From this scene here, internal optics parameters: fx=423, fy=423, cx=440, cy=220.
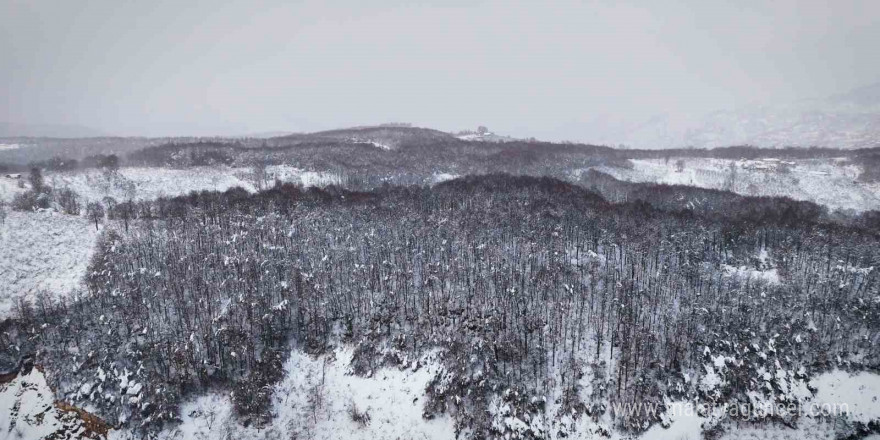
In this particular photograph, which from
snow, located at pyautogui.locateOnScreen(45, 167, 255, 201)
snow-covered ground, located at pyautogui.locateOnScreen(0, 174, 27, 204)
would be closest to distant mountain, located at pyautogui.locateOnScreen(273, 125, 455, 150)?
snow, located at pyautogui.locateOnScreen(45, 167, 255, 201)

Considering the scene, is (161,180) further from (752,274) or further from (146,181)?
(752,274)

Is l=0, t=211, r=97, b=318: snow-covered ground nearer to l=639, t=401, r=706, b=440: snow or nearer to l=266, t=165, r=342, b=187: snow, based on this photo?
l=266, t=165, r=342, b=187: snow

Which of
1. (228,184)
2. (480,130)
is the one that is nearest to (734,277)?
(228,184)

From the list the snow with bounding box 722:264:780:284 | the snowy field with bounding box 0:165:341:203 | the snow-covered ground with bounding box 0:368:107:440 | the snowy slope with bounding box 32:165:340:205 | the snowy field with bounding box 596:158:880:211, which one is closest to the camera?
the snow-covered ground with bounding box 0:368:107:440

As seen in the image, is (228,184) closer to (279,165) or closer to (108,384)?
(279,165)

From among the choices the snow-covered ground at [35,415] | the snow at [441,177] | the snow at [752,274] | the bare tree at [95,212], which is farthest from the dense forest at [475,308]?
the snow at [441,177]

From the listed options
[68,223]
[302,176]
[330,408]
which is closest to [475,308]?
[330,408]
